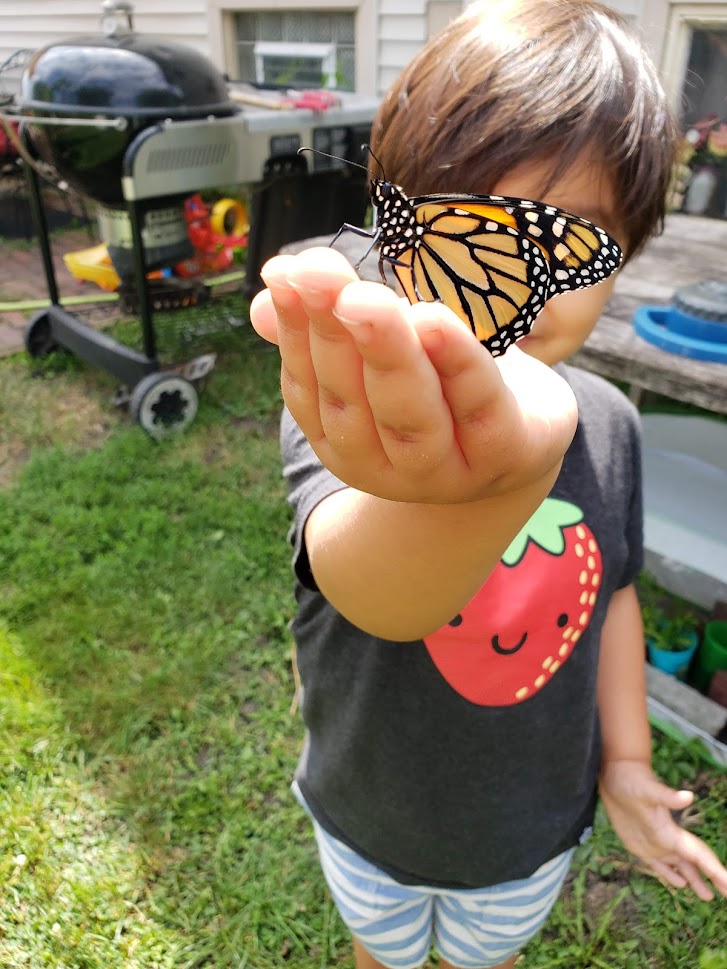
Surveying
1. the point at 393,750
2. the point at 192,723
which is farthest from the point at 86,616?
the point at 393,750

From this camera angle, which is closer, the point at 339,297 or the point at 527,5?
the point at 339,297

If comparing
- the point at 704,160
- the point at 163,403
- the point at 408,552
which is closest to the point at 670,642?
the point at 408,552

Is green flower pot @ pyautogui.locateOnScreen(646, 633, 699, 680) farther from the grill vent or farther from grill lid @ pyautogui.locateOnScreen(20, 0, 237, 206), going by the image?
grill lid @ pyautogui.locateOnScreen(20, 0, 237, 206)

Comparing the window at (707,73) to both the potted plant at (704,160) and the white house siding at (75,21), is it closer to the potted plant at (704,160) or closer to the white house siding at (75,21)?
the potted plant at (704,160)

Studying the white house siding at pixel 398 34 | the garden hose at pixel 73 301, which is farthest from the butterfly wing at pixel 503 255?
the white house siding at pixel 398 34

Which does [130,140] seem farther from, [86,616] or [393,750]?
[393,750]

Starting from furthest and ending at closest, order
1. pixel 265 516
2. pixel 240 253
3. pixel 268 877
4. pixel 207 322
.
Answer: pixel 240 253
pixel 207 322
pixel 265 516
pixel 268 877

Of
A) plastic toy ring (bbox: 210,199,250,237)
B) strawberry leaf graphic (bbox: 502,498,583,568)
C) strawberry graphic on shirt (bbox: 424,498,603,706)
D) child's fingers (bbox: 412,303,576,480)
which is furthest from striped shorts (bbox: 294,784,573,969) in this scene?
plastic toy ring (bbox: 210,199,250,237)
